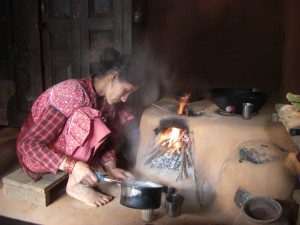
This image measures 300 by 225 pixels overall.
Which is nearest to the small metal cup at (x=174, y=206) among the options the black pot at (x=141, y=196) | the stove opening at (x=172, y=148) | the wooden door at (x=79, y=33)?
the black pot at (x=141, y=196)

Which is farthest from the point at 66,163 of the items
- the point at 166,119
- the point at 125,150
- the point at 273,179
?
the point at 273,179

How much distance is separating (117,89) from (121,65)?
21 centimetres

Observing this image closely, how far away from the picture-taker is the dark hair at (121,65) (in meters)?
2.71

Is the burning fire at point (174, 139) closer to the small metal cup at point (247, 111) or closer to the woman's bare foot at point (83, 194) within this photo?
the small metal cup at point (247, 111)

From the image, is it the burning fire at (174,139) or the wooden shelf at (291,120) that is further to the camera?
the burning fire at (174,139)

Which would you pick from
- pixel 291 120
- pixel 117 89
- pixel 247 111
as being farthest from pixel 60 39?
pixel 291 120

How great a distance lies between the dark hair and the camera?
2.71m

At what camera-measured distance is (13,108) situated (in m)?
4.98

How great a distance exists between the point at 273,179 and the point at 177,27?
330cm

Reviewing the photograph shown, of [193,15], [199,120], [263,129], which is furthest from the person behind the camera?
[193,15]

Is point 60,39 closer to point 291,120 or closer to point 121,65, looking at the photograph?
point 121,65

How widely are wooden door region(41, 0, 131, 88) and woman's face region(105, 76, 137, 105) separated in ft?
4.08

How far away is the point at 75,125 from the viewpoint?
8.90 ft

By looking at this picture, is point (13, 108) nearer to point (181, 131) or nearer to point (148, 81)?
point (148, 81)
